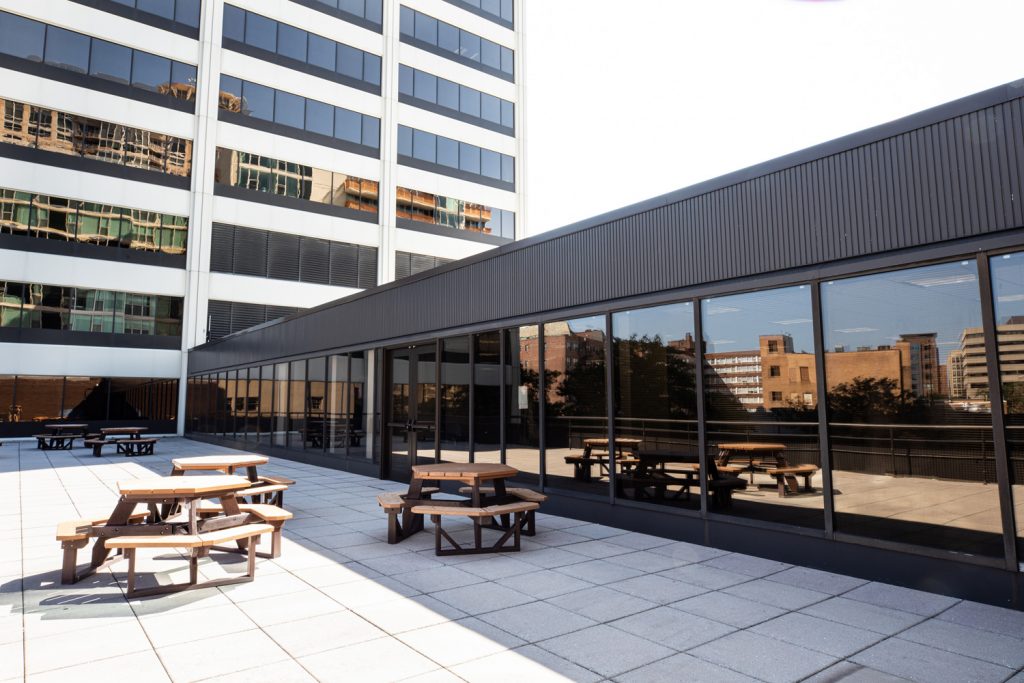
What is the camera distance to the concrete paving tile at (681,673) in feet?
12.2

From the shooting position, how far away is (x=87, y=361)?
26.2 m

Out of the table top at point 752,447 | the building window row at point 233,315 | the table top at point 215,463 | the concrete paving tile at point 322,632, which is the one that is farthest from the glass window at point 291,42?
the concrete paving tile at point 322,632

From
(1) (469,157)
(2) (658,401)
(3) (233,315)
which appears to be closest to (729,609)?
(2) (658,401)

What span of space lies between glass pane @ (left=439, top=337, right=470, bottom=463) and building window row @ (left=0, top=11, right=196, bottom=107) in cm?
2441

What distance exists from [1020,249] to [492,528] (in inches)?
248

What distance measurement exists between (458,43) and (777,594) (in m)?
38.2

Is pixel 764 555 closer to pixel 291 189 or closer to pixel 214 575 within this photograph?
pixel 214 575

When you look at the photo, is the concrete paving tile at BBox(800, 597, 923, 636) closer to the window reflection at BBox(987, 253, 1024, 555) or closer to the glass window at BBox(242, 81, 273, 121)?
the window reflection at BBox(987, 253, 1024, 555)

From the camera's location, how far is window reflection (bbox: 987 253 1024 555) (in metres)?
5.09

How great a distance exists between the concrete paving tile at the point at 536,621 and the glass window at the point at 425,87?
34.6 m

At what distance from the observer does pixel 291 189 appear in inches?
1196

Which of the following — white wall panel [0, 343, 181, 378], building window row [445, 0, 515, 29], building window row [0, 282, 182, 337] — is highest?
building window row [445, 0, 515, 29]

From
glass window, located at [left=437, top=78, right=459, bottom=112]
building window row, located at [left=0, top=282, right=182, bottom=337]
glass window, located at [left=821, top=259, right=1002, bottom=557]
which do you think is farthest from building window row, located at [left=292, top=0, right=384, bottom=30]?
glass window, located at [left=821, top=259, right=1002, bottom=557]

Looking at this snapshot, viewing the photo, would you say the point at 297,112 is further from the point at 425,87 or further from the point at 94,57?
the point at 94,57
